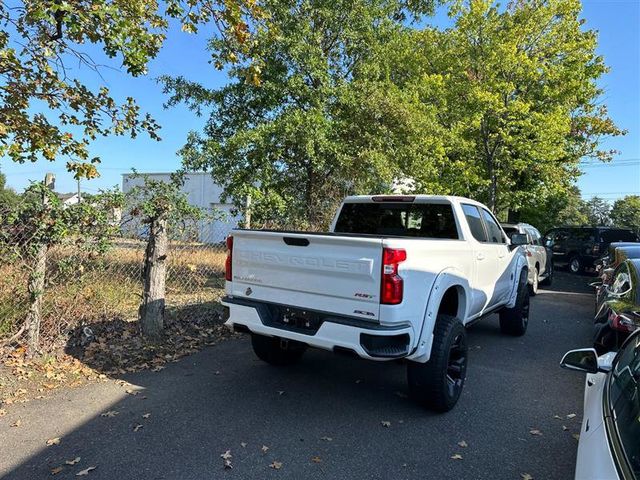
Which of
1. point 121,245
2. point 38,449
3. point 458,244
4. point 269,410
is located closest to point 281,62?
point 121,245

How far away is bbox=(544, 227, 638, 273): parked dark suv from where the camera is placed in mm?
16766

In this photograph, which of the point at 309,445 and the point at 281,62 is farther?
the point at 281,62

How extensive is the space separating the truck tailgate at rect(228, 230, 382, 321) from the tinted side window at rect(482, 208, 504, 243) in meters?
3.09

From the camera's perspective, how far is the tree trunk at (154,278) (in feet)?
18.7

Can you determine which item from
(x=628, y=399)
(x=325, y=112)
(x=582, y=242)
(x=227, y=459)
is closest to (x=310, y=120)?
(x=325, y=112)

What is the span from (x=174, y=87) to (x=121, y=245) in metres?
6.27

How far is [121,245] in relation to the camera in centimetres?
570

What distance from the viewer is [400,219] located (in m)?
5.73

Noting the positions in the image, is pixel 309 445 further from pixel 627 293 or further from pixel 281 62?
pixel 281 62

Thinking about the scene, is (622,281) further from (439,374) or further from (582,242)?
(582,242)

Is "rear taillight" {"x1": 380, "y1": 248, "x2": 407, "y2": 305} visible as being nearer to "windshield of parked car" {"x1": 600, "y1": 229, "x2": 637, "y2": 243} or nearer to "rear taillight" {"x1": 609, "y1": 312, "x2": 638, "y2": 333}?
"rear taillight" {"x1": 609, "y1": 312, "x2": 638, "y2": 333}

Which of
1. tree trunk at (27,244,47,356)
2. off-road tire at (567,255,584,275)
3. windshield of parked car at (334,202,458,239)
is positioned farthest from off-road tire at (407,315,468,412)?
off-road tire at (567,255,584,275)

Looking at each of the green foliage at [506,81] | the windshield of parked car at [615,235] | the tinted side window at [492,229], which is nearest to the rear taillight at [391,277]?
the tinted side window at [492,229]

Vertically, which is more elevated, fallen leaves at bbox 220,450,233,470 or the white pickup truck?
the white pickup truck
